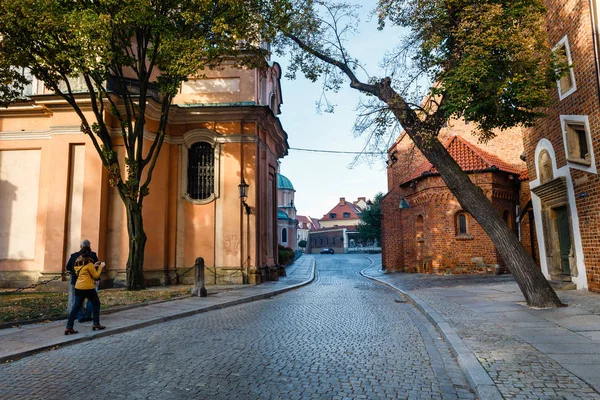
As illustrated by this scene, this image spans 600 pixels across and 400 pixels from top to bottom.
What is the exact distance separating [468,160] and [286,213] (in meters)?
40.5

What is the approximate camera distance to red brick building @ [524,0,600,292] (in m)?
10.7

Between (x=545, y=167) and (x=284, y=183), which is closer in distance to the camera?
(x=545, y=167)

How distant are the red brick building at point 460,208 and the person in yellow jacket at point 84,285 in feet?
47.3

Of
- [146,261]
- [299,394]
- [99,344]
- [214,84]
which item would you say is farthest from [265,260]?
[299,394]

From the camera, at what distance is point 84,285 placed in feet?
24.6

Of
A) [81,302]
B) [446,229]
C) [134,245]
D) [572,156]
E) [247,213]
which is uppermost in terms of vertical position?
[572,156]

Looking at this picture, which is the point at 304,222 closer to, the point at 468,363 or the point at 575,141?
the point at 575,141

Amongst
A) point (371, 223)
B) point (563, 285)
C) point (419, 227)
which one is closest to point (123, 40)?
point (563, 285)

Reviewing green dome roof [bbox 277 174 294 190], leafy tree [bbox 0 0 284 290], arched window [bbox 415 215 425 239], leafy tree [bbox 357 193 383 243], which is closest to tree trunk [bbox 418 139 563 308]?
leafy tree [bbox 0 0 284 290]

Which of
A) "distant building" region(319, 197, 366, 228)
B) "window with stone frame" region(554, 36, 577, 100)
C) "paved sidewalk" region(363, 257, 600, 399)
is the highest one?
"distant building" region(319, 197, 366, 228)

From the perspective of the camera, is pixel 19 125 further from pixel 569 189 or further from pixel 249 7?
pixel 569 189

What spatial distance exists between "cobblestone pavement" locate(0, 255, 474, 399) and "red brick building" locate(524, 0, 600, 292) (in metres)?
6.01

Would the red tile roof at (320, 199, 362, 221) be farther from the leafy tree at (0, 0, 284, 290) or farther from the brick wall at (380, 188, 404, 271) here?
the leafy tree at (0, 0, 284, 290)

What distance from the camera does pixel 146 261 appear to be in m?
16.5
